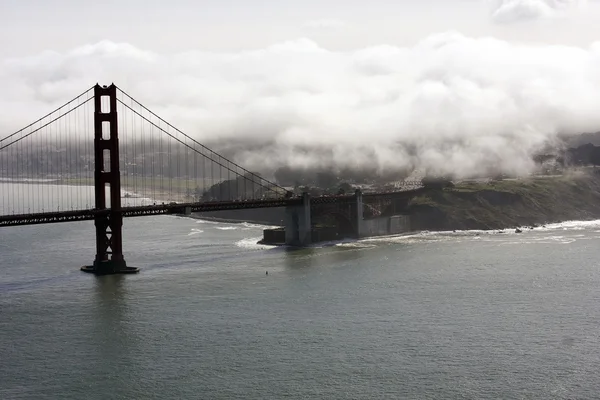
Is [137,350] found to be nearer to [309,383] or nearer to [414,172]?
[309,383]

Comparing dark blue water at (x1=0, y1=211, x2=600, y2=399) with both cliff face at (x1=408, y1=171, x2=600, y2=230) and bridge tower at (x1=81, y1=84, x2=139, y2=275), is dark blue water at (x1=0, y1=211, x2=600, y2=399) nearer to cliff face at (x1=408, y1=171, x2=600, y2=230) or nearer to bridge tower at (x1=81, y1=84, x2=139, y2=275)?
bridge tower at (x1=81, y1=84, x2=139, y2=275)

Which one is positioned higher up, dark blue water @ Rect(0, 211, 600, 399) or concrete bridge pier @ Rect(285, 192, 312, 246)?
concrete bridge pier @ Rect(285, 192, 312, 246)

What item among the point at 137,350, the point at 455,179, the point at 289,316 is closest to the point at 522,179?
the point at 455,179

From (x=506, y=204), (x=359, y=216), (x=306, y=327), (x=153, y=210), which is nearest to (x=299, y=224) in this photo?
(x=359, y=216)

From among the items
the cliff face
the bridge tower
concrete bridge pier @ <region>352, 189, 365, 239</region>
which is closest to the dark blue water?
the bridge tower

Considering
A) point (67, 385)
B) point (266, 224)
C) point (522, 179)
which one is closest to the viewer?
point (67, 385)

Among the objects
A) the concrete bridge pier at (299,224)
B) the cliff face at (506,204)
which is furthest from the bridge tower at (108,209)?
the cliff face at (506,204)

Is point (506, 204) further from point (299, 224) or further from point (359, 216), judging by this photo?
point (299, 224)
